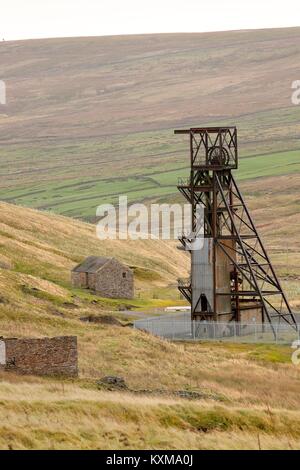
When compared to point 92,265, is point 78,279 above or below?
below

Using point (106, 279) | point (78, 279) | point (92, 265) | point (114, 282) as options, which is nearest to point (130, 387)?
point (106, 279)

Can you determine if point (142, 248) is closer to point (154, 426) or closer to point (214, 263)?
point (214, 263)

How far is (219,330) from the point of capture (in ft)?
196

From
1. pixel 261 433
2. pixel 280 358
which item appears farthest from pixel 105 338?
pixel 261 433

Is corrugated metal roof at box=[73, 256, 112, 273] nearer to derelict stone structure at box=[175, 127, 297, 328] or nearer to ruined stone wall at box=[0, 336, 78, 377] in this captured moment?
derelict stone structure at box=[175, 127, 297, 328]

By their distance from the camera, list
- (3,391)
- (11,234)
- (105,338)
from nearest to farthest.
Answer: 1. (3,391)
2. (105,338)
3. (11,234)

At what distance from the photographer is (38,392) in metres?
29.7

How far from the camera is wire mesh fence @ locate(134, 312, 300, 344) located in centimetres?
5756

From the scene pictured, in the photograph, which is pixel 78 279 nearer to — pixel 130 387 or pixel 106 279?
pixel 106 279

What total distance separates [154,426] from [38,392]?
5077 mm

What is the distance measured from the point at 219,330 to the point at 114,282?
22698 millimetres

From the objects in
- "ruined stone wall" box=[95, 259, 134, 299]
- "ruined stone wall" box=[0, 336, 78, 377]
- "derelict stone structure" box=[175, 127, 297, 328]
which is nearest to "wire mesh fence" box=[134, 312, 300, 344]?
"derelict stone structure" box=[175, 127, 297, 328]

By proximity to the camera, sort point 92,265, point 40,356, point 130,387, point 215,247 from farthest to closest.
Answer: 1. point 92,265
2. point 215,247
3. point 130,387
4. point 40,356

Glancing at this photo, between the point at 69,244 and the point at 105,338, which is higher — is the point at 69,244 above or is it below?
above
